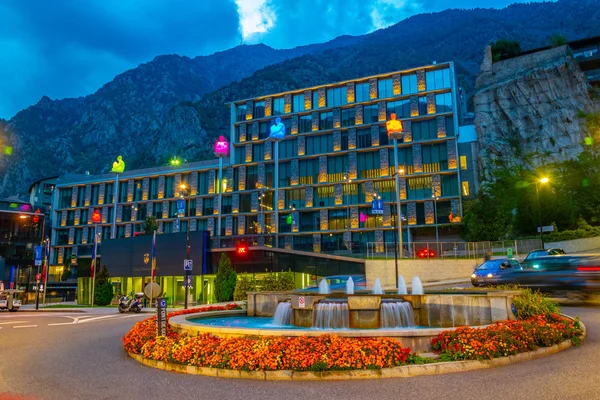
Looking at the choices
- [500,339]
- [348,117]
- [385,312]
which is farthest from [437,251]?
[348,117]

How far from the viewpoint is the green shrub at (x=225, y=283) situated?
3591cm

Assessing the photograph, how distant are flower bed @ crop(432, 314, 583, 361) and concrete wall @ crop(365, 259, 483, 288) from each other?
31840 mm

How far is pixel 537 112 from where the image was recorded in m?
73.4

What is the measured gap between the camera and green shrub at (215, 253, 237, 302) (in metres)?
35.9

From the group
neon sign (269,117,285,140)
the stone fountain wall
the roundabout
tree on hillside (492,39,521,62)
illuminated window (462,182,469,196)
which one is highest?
tree on hillside (492,39,521,62)

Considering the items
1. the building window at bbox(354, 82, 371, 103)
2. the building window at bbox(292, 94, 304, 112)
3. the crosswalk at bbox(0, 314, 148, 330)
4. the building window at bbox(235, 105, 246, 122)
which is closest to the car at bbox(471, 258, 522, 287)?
the crosswalk at bbox(0, 314, 148, 330)

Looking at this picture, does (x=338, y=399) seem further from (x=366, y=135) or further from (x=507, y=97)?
(x=507, y=97)

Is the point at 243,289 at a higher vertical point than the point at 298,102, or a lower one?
lower

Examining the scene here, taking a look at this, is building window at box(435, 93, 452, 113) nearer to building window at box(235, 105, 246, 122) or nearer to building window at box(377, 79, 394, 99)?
building window at box(377, 79, 394, 99)

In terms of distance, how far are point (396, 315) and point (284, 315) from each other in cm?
403

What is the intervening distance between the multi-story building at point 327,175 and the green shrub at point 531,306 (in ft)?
161

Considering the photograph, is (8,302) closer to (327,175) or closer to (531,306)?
(531,306)

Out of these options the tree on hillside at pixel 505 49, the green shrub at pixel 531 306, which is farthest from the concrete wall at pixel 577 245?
the tree on hillside at pixel 505 49

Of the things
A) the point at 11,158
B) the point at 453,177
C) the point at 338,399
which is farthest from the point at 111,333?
the point at 11,158
